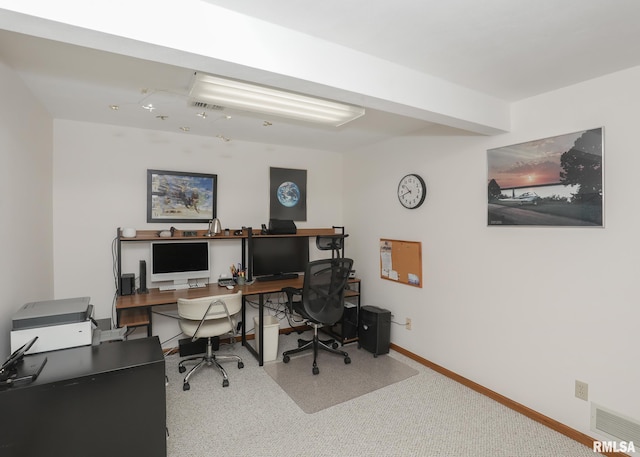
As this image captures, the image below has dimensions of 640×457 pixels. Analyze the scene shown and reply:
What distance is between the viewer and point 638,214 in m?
1.93

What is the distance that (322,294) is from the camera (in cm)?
321

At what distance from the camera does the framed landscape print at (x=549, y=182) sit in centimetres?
209

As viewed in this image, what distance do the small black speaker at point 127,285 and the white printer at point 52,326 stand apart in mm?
1035

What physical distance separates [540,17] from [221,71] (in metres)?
1.48

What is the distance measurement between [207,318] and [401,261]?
203 centimetres

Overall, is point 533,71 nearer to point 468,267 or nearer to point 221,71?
point 468,267

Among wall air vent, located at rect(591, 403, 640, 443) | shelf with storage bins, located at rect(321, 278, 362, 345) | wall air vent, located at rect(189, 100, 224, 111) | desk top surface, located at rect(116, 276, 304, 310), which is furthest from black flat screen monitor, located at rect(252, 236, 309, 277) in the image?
wall air vent, located at rect(591, 403, 640, 443)

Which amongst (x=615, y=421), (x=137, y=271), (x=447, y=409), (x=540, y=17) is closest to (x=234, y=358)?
(x=137, y=271)

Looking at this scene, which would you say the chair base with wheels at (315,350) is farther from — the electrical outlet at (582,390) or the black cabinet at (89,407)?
the electrical outlet at (582,390)

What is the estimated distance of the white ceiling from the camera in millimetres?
1398

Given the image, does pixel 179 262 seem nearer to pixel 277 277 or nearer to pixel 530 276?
pixel 277 277

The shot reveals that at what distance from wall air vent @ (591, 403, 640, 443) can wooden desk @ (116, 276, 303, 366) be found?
253 cm

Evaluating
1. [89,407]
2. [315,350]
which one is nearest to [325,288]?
[315,350]

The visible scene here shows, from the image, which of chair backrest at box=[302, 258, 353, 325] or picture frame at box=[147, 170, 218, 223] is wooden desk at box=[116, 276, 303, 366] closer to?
chair backrest at box=[302, 258, 353, 325]
